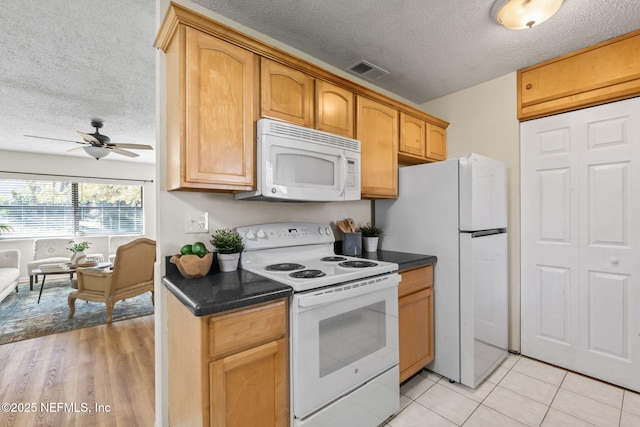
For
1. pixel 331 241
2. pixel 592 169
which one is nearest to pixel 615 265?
pixel 592 169

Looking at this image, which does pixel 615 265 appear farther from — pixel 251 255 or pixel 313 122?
pixel 251 255

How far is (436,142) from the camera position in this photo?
285 cm

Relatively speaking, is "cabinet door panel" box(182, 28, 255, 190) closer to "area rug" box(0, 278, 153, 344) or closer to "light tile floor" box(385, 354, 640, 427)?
"light tile floor" box(385, 354, 640, 427)

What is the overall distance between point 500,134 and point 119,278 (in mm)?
4324

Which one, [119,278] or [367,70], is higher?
[367,70]

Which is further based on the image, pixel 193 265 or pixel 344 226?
pixel 344 226

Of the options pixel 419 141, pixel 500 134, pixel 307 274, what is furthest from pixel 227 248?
pixel 500 134

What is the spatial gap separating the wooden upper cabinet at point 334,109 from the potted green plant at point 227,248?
0.89m

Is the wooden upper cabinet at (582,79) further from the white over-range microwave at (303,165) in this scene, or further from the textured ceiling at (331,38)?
the white over-range microwave at (303,165)

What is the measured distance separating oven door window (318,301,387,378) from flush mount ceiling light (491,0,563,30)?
181 cm

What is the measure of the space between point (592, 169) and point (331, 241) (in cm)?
200

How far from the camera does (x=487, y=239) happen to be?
2098mm

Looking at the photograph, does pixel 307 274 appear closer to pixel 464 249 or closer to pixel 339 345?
pixel 339 345

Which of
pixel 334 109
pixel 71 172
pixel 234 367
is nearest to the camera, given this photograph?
pixel 234 367
